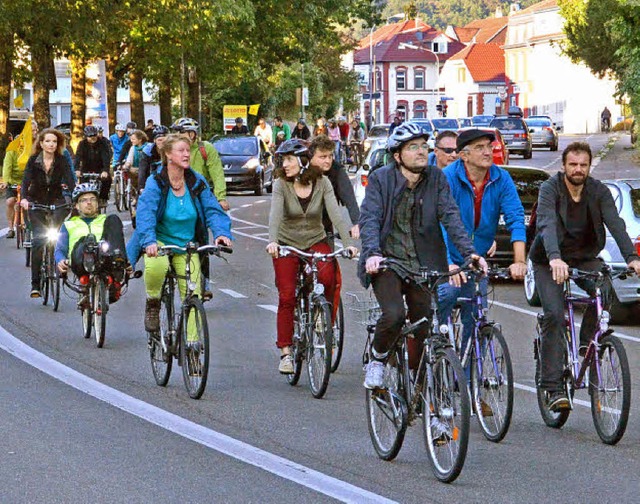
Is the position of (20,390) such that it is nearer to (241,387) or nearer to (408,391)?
(241,387)

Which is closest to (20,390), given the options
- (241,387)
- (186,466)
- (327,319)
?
(241,387)

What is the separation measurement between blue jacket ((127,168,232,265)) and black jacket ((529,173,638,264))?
8.11 ft

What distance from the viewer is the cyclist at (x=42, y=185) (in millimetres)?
16219

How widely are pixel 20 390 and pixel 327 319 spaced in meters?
2.13

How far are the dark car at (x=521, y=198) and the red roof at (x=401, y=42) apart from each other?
140843mm

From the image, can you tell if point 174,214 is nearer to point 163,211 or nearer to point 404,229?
point 163,211

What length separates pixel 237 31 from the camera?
1951 inches

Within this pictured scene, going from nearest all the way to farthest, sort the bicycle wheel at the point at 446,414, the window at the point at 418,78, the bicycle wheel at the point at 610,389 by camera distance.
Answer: the bicycle wheel at the point at 446,414 → the bicycle wheel at the point at 610,389 → the window at the point at 418,78

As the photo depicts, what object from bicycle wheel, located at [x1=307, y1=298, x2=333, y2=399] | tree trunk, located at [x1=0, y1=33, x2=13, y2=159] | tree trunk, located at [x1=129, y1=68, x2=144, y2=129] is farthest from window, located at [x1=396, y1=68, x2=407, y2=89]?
bicycle wheel, located at [x1=307, y1=298, x2=333, y2=399]

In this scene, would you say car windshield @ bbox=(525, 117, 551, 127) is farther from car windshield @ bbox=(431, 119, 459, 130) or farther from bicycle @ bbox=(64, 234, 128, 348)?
bicycle @ bbox=(64, 234, 128, 348)

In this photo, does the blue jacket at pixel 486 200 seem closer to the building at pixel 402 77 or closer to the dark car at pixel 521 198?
the dark car at pixel 521 198

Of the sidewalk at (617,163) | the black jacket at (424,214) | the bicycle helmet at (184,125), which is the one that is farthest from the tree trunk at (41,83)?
the black jacket at (424,214)

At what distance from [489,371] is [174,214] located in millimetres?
2993

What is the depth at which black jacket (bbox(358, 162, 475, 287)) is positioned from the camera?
8195mm
